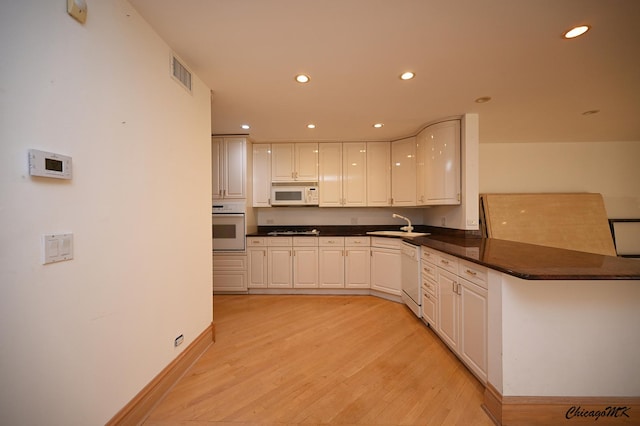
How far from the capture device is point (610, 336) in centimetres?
129

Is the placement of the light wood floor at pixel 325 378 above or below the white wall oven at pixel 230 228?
below

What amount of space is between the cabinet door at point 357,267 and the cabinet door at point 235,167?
189cm

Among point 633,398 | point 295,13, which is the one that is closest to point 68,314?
point 295,13

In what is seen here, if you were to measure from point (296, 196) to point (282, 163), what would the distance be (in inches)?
23.8

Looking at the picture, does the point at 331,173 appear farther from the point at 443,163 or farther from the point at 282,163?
the point at 443,163

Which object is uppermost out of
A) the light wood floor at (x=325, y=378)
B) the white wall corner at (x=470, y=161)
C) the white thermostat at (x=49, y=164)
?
the white wall corner at (x=470, y=161)

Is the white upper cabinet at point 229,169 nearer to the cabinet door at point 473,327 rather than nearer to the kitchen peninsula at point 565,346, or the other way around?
the cabinet door at point 473,327

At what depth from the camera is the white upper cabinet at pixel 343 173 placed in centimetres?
377

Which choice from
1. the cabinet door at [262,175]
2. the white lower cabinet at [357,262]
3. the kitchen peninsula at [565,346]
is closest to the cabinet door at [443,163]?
the white lower cabinet at [357,262]

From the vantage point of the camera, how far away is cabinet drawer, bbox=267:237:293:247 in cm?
349

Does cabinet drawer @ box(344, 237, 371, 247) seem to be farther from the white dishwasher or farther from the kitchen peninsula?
the kitchen peninsula

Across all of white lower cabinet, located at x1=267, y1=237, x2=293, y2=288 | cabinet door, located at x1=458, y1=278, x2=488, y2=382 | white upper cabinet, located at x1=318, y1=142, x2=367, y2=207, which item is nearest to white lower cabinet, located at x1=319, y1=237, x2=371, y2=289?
white lower cabinet, located at x1=267, y1=237, x2=293, y2=288

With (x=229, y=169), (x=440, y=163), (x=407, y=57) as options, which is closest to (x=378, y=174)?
(x=440, y=163)

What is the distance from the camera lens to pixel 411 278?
2.75 meters
